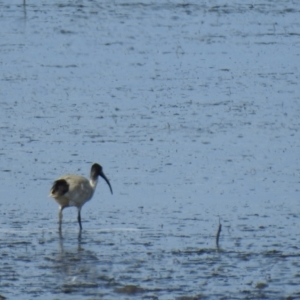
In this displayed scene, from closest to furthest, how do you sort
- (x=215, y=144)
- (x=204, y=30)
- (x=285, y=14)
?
(x=215, y=144)
(x=204, y=30)
(x=285, y=14)

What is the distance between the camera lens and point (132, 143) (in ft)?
52.7

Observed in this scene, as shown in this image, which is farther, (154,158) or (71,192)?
(154,158)

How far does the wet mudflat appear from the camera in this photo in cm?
982

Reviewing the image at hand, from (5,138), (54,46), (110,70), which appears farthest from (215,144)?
(54,46)

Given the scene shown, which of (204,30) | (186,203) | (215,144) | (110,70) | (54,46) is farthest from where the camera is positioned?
(204,30)

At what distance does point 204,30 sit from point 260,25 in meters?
1.76

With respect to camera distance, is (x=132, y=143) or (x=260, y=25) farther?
(x=260, y=25)

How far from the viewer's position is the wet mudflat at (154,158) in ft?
32.2

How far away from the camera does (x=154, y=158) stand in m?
15.2

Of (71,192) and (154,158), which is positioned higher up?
→ (154,158)

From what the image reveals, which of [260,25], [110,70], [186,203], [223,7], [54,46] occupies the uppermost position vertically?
[223,7]

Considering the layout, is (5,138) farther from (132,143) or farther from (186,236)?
(186,236)

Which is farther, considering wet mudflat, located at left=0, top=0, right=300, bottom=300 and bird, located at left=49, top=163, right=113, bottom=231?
bird, located at left=49, top=163, right=113, bottom=231

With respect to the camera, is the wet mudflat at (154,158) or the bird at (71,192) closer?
the wet mudflat at (154,158)
